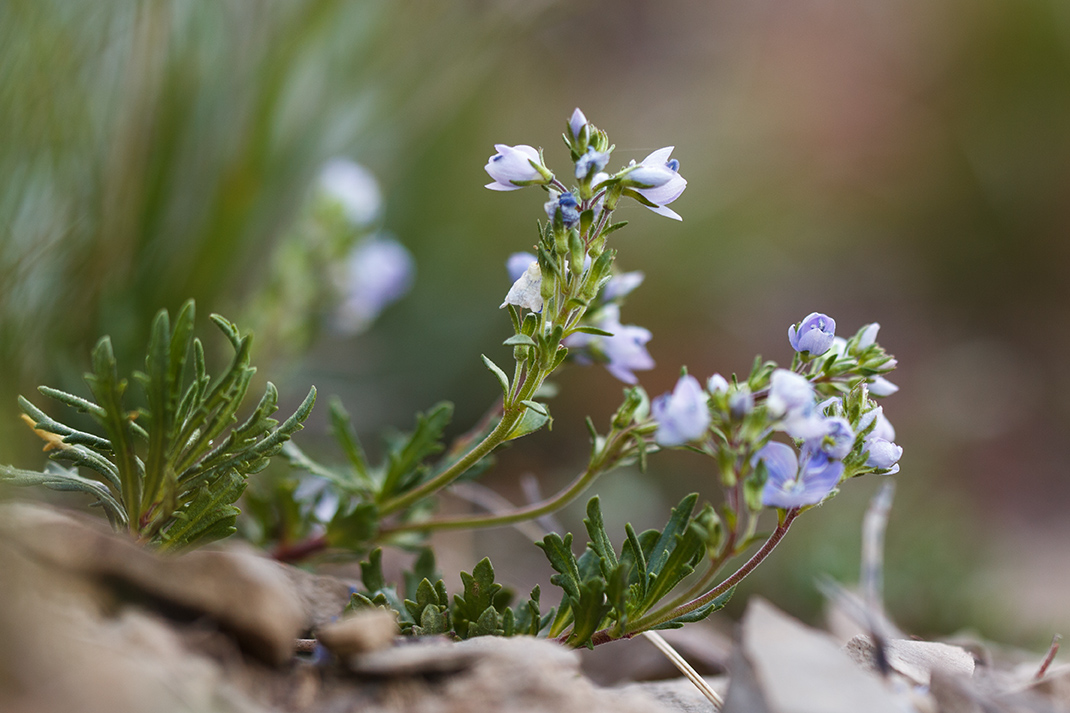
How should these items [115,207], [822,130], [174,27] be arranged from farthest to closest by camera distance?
[822,130]
[174,27]
[115,207]

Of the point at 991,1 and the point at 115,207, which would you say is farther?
the point at 991,1

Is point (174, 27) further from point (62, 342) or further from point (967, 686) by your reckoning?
point (967, 686)

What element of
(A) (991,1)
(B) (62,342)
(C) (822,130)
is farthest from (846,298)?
(B) (62,342)

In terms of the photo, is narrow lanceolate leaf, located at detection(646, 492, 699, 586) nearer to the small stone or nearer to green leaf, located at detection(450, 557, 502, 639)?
green leaf, located at detection(450, 557, 502, 639)

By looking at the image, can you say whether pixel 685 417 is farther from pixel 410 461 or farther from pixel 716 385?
pixel 410 461

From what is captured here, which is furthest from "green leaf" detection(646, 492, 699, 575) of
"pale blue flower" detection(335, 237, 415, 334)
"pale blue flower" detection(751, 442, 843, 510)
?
"pale blue flower" detection(335, 237, 415, 334)

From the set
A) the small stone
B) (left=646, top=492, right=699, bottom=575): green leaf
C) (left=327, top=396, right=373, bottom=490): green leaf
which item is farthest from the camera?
(left=327, top=396, right=373, bottom=490): green leaf
